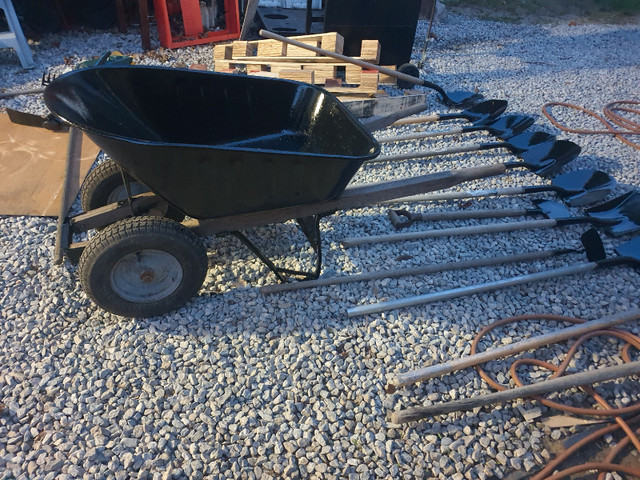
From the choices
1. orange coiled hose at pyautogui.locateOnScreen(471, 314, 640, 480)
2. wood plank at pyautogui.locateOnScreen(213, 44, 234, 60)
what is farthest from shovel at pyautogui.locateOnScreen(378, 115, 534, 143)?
wood plank at pyautogui.locateOnScreen(213, 44, 234, 60)

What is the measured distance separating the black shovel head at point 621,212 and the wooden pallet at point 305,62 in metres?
2.94

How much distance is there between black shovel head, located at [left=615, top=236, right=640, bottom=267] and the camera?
131 inches

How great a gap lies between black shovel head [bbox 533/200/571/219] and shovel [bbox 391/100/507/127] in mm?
1712

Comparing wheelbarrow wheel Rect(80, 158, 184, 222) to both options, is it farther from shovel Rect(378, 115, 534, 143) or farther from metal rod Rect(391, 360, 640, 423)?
shovel Rect(378, 115, 534, 143)

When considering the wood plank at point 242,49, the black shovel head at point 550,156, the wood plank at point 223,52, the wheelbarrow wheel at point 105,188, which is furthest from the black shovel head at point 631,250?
the wood plank at point 223,52

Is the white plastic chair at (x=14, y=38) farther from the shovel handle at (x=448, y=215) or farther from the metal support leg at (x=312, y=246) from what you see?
the shovel handle at (x=448, y=215)

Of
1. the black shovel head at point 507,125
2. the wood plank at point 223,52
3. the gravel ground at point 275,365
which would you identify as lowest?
the gravel ground at point 275,365

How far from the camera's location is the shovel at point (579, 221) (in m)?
3.45

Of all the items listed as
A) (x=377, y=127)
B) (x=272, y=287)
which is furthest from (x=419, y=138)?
(x=272, y=287)

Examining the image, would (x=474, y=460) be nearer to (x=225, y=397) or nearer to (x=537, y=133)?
(x=225, y=397)

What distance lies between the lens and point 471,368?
8.48ft

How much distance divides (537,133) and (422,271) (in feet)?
8.84

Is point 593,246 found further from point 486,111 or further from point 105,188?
point 105,188

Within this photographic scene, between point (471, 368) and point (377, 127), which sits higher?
point (377, 127)
